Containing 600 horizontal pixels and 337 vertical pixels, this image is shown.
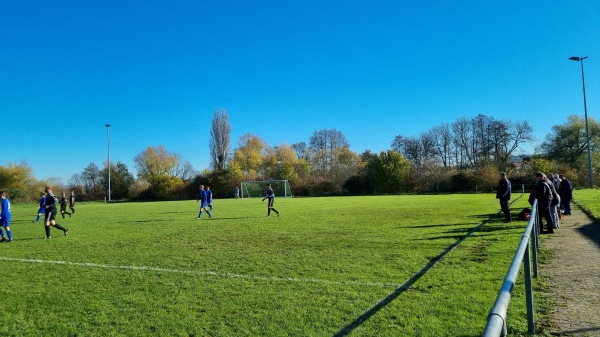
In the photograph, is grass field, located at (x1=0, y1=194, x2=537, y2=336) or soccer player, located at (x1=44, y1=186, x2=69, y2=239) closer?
grass field, located at (x1=0, y1=194, x2=537, y2=336)

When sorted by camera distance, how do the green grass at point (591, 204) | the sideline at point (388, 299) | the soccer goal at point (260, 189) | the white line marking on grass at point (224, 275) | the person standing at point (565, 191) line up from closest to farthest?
the sideline at point (388, 299) < the white line marking on grass at point (224, 275) < the green grass at point (591, 204) < the person standing at point (565, 191) < the soccer goal at point (260, 189)

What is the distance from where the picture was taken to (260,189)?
59812mm

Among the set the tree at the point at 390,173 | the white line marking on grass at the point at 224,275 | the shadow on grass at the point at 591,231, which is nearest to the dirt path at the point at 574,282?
the shadow on grass at the point at 591,231

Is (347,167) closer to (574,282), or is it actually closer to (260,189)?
(260,189)

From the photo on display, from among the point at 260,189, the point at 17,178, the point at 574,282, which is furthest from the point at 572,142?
the point at 17,178

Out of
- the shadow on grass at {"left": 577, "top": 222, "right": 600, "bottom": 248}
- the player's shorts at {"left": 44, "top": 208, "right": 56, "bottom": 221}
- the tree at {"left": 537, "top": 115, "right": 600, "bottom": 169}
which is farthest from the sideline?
the tree at {"left": 537, "top": 115, "right": 600, "bottom": 169}

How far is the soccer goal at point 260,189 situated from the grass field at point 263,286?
154ft

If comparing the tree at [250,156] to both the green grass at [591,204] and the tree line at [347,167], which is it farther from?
the green grass at [591,204]

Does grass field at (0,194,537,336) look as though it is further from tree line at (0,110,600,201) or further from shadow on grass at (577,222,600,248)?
tree line at (0,110,600,201)

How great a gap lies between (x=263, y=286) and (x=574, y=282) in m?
5.02

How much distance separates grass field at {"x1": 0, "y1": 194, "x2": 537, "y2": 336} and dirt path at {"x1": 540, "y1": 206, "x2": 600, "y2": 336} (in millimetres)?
471

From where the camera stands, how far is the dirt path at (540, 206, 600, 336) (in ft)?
15.5

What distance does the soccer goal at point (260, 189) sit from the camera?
59.7m

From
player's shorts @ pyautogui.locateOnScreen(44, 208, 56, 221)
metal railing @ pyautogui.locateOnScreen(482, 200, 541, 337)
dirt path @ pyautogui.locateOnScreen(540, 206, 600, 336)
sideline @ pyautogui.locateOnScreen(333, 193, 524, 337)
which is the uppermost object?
player's shorts @ pyautogui.locateOnScreen(44, 208, 56, 221)
